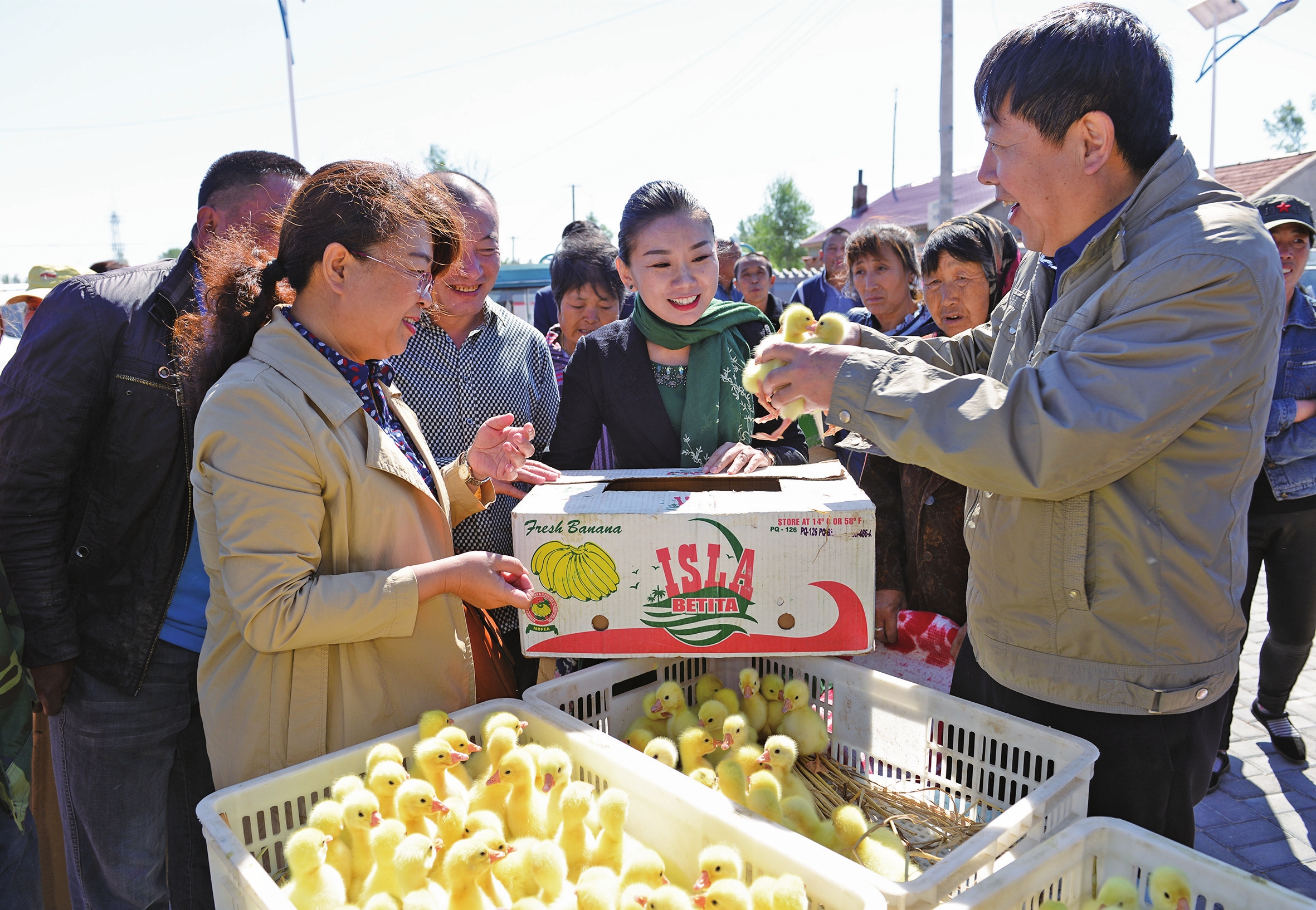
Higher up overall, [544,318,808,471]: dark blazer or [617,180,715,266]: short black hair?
[617,180,715,266]: short black hair

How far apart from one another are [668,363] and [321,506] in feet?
4.55

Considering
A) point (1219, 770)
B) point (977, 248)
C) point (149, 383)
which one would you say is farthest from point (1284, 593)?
point (149, 383)

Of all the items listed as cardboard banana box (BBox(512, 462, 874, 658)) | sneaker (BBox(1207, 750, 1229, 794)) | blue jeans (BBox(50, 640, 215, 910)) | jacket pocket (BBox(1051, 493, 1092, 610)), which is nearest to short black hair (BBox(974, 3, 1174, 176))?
jacket pocket (BBox(1051, 493, 1092, 610))

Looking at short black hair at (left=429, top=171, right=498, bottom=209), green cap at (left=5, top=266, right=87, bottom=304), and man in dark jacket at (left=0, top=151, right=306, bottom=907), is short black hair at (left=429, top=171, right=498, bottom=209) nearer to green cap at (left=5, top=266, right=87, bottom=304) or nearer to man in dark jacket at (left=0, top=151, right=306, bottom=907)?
man in dark jacket at (left=0, top=151, right=306, bottom=907)

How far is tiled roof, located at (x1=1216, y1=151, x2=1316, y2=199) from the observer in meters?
21.6

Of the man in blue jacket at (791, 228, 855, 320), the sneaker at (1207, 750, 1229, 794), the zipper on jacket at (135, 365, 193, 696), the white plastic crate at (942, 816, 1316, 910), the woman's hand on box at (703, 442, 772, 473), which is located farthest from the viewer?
the man in blue jacket at (791, 228, 855, 320)

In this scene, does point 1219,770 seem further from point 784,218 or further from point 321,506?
point 784,218

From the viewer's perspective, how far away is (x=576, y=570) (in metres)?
2.08

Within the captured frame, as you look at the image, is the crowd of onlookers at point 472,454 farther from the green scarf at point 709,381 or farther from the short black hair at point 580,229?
the short black hair at point 580,229

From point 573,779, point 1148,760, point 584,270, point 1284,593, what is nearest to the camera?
point 1148,760

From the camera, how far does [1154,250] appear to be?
155 cm

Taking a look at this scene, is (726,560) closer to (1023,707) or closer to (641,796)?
(641,796)

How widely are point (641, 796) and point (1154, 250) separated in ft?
5.06

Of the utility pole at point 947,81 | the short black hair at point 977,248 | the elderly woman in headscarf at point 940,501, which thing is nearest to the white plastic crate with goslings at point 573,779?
the elderly woman in headscarf at point 940,501
